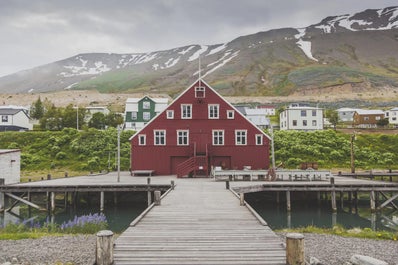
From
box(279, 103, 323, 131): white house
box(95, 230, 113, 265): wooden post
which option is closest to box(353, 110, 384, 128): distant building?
box(279, 103, 323, 131): white house

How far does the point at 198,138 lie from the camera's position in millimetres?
37344

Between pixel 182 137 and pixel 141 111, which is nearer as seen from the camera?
pixel 182 137

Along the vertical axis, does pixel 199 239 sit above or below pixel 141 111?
below

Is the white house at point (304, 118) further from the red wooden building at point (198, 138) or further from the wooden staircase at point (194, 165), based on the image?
the wooden staircase at point (194, 165)

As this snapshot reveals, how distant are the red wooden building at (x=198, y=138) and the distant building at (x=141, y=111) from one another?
29.0 m

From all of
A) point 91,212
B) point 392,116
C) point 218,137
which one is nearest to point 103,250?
point 91,212

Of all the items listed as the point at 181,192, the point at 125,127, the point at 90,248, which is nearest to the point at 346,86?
the point at 125,127

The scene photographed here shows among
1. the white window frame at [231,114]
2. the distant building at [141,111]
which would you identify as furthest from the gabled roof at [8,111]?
the white window frame at [231,114]

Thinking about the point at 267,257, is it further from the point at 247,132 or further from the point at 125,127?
the point at 125,127

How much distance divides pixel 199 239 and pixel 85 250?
4.20 metres

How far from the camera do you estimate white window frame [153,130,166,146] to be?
37.5 meters

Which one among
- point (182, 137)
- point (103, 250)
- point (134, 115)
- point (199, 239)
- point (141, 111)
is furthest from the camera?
point (141, 111)

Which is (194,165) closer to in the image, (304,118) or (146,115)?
(146,115)

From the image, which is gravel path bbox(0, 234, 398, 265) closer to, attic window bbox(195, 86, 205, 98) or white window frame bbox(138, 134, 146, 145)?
white window frame bbox(138, 134, 146, 145)
